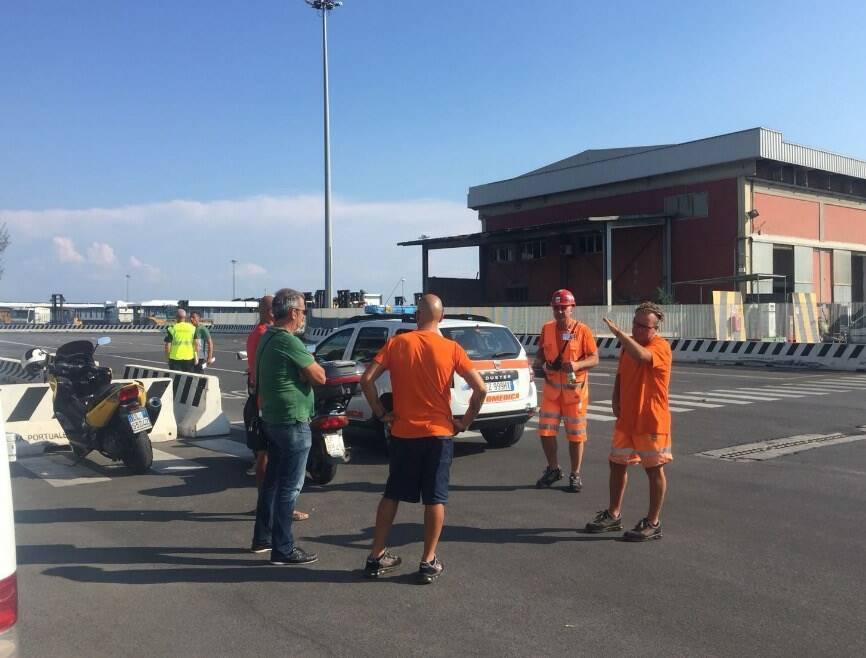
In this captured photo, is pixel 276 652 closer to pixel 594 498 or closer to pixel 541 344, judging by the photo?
pixel 594 498

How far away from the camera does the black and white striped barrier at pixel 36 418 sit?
34.9 feet

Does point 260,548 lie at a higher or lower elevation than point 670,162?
lower

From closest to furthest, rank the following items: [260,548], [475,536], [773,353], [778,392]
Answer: [260,548], [475,536], [778,392], [773,353]

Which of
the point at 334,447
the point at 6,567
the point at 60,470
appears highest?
the point at 6,567

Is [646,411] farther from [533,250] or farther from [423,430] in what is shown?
[533,250]

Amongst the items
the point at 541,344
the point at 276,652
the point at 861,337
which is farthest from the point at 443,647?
the point at 861,337

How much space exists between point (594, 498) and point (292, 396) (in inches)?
132

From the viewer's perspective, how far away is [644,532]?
620cm

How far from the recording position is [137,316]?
291 ft

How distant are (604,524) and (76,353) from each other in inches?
256

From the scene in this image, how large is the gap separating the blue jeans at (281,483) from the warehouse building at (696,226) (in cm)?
3191

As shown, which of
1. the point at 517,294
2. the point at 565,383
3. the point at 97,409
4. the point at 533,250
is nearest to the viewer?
the point at 565,383

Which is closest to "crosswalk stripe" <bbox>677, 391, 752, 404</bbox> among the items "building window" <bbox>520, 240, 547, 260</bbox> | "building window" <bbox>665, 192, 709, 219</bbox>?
"building window" <bbox>665, 192, 709, 219</bbox>

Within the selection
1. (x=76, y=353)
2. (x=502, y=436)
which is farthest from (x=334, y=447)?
(x=76, y=353)
